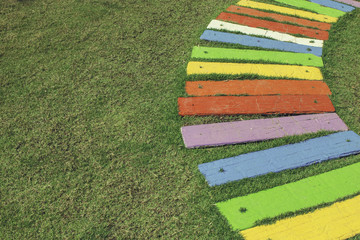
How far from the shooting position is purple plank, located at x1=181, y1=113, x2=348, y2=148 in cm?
372

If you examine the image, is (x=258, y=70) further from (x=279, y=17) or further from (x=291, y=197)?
(x=291, y=197)

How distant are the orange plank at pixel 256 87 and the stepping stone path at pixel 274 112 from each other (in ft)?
0.05

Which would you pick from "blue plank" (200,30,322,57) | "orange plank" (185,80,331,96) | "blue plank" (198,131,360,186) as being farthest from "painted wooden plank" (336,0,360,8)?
"blue plank" (198,131,360,186)

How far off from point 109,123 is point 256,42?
2.86 meters

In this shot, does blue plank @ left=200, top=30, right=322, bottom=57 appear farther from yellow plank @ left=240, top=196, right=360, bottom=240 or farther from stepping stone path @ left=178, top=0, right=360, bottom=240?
yellow plank @ left=240, top=196, right=360, bottom=240

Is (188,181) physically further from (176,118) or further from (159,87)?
(159,87)

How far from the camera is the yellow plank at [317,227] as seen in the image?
2928mm

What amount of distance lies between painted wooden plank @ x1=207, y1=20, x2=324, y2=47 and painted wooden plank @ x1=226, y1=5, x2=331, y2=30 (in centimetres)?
50

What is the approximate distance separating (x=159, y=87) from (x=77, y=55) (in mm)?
1484

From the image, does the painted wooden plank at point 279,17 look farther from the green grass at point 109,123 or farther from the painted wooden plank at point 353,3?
the painted wooden plank at point 353,3

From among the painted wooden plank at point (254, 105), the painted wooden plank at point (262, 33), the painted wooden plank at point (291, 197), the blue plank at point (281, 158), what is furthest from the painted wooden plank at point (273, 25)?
the painted wooden plank at point (291, 197)

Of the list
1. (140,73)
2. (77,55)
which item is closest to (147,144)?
(140,73)

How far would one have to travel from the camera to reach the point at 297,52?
5.12 m

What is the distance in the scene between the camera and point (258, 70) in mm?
4664
